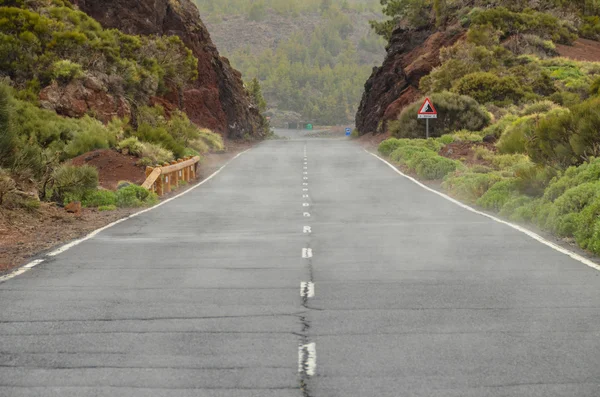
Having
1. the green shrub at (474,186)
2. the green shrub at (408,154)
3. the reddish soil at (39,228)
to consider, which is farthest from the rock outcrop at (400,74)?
the reddish soil at (39,228)

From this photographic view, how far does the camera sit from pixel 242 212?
2161 centimetres

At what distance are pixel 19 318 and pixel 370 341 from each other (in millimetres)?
3581

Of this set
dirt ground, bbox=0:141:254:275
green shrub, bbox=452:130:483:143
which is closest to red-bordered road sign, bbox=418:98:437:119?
green shrub, bbox=452:130:483:143

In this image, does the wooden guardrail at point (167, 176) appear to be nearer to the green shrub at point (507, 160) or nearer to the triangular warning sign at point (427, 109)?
the green shrub at point (507, 160)

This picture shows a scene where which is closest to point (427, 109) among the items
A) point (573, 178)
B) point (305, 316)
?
point (573, 178)

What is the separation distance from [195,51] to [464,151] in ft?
102

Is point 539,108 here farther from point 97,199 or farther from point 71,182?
point 71,182

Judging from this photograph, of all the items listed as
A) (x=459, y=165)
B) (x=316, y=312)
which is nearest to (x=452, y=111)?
(x=459, y=165)

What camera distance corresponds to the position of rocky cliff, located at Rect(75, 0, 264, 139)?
55.3 meters

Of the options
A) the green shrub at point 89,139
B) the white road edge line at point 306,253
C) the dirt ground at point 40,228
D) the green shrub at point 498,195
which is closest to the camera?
the white road edge line at point 306,253

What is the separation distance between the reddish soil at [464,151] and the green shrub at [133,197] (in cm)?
1659

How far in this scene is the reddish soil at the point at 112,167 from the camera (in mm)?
28795

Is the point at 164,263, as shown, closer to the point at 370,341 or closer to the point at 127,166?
the point at 370,341

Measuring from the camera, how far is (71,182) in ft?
73.8
